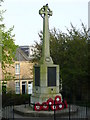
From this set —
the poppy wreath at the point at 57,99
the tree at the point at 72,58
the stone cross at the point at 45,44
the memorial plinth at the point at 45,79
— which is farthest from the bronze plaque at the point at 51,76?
the tree at the point at 72,58

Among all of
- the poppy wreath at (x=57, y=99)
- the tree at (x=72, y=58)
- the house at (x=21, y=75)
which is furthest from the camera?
the house at (x=21, y=75)

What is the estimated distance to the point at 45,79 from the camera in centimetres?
1567

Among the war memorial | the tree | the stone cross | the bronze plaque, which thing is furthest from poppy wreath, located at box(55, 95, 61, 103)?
the tree

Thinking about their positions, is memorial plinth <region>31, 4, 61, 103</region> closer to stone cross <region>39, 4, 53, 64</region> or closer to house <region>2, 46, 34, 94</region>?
stone cross <region>39, 4, 53, 64</region>

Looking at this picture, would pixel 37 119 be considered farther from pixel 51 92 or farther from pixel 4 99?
pixel 4 99

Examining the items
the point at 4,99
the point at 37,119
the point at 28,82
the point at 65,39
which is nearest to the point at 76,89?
the point at 65,39

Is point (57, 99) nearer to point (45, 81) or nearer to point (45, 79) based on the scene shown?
point (45, 81)

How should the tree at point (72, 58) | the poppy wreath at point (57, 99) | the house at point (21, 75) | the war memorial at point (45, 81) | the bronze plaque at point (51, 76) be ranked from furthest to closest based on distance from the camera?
the house at point (21, 75), the tree at point (72, 58), the bronze plaque at point (51, 76), the war memorial at point (45, 81), the poppy wreath at point (57, 99)

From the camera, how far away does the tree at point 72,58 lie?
20.1 m

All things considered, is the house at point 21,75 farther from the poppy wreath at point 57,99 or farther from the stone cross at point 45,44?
the poppy wreath at point 57,99

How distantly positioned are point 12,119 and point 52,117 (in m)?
2.40

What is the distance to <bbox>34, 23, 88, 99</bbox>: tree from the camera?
20.1m

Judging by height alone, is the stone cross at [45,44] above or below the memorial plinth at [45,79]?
above

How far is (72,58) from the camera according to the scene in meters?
20.4
